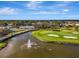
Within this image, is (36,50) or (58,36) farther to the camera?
(58,36)

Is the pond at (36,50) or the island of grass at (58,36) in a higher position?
the island of grass at (58,36)

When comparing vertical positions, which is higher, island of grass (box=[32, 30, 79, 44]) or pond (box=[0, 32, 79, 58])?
island of grass (box=[32, 30, 79, 44])

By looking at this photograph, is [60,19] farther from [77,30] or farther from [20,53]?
[20,53]

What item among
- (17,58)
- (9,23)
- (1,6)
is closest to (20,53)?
(17,58)

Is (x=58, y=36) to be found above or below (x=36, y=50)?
above
